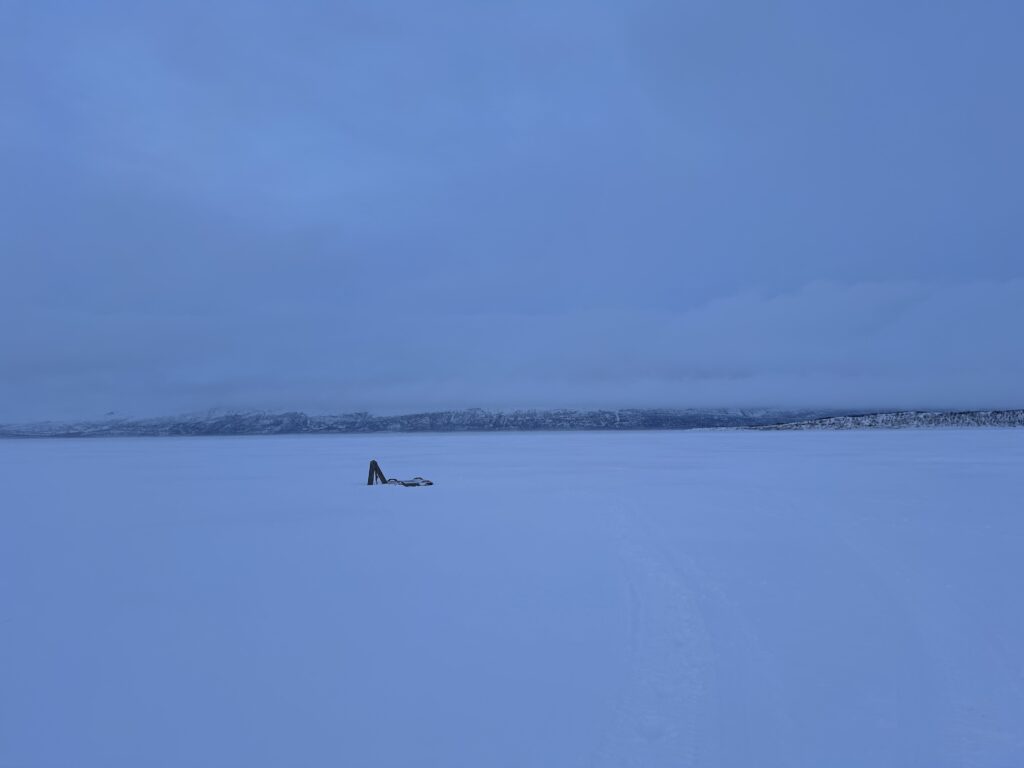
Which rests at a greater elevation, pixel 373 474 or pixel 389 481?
pixel 373 474

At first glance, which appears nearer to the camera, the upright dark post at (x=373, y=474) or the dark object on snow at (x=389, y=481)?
the dark object on snow at (x=389, y=481)

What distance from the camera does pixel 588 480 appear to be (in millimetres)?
19875

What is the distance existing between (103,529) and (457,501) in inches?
278

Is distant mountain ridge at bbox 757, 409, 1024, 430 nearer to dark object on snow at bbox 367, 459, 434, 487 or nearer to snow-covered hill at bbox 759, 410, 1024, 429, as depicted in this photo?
snow-covered hill at bbox 759, 410, 1024, 429

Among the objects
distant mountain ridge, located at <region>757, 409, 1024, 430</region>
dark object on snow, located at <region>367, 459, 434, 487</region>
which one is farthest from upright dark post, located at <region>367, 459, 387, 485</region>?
distant mountain ridge, located at <region>757, 409, 1024, 430</region>

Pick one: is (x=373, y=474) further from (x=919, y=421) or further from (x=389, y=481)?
(x=919, y=421)

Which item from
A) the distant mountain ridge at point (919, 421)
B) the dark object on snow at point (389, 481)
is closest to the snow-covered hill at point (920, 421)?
the distant mountain ridge at point (919, 421)

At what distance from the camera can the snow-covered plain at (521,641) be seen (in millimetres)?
3938

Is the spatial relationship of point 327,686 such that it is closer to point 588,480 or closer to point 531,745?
point 531,745

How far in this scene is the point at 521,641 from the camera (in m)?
5.64

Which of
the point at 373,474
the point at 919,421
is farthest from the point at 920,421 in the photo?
the point at 373,474

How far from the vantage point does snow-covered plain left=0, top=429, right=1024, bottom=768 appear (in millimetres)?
3938

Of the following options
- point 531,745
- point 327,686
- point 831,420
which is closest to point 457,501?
point 327,686

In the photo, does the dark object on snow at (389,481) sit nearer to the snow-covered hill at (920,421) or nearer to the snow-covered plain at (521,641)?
the snow-covered plain at (521,641)
